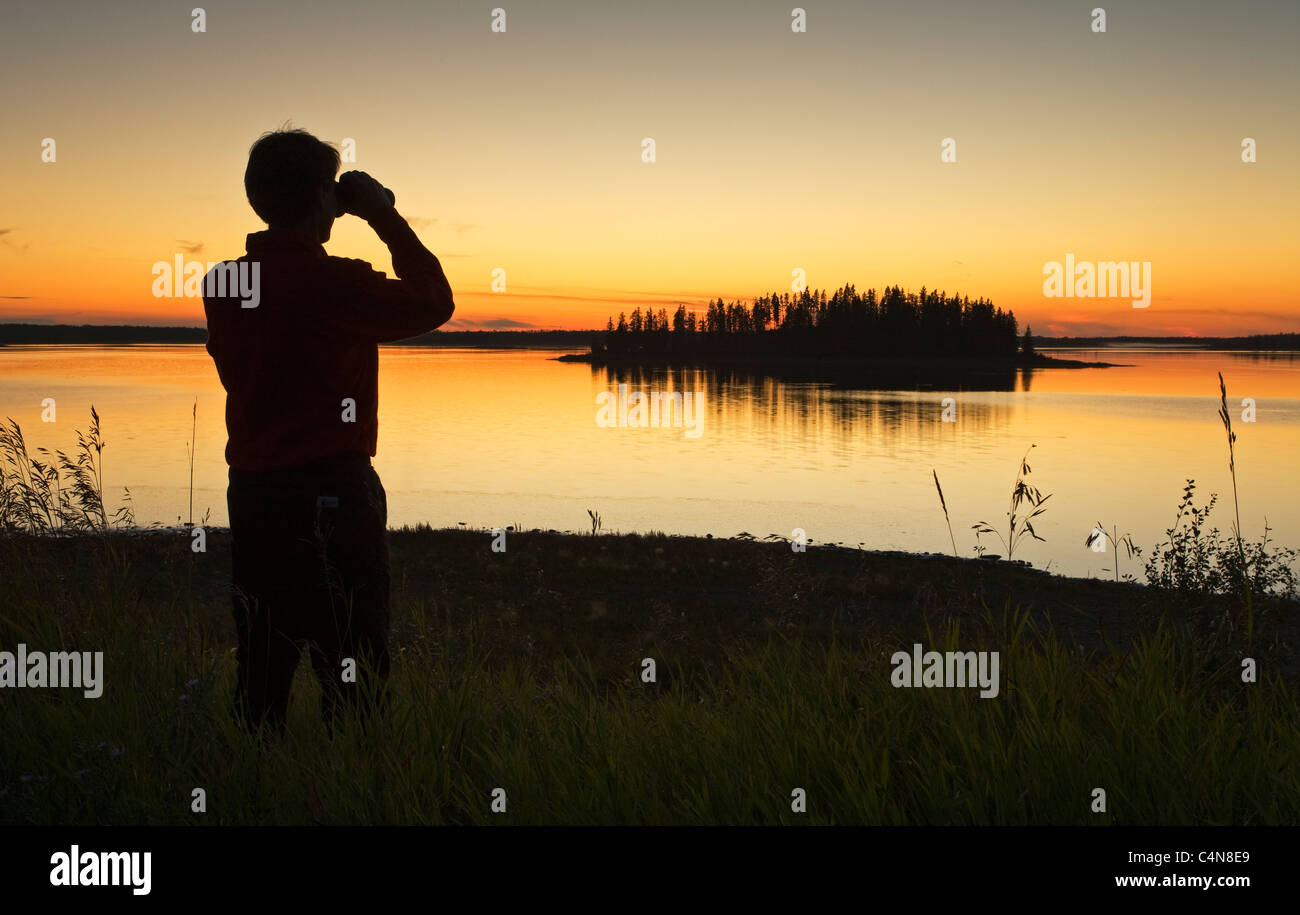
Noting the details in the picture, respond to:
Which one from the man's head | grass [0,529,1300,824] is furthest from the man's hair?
grass [0,529,1300,824]

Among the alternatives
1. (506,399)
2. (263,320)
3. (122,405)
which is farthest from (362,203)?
(506,399)

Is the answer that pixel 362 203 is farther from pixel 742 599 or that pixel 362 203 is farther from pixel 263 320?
pixel 742 599

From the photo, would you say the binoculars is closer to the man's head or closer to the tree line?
the man's head

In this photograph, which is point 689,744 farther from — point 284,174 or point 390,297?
point 284,174

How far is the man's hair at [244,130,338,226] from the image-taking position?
10.9ft

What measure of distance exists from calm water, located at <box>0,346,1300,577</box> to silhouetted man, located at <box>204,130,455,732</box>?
6569 mm

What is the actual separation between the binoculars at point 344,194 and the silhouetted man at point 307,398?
10mm

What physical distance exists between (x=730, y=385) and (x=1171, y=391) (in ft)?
166

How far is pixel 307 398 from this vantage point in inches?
127

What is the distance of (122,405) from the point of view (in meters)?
71.7

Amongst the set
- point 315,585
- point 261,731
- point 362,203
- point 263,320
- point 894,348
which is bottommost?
point 261,731

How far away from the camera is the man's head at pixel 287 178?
3.33 metres

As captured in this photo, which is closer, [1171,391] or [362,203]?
[362,203]

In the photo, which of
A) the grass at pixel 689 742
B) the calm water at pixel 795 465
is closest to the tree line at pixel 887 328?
the calm water at pixel 795 465
